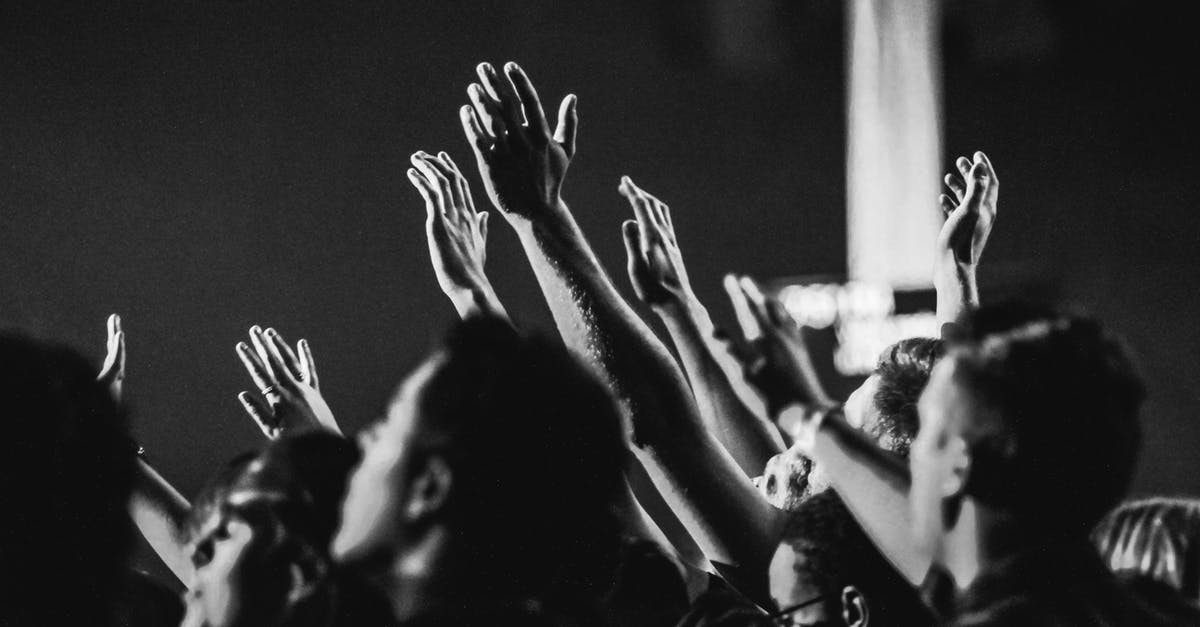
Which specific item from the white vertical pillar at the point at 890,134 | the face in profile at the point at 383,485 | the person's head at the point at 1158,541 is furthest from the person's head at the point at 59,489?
the white vertical pillar at the point at 890,134

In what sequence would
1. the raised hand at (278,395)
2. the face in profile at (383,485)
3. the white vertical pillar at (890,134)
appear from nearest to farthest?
the face in profile at (383,485) < the raised hand at (278,395) < the white vertical pillar at (890,134)

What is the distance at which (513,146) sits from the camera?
1.83 metres

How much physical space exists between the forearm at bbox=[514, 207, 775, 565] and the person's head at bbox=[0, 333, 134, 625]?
25.1 inches

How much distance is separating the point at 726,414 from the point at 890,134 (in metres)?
3.76

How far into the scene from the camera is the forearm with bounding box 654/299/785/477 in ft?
6.77

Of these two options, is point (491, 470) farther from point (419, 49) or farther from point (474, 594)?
point (419, 49)

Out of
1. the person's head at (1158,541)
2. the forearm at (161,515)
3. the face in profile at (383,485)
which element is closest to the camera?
the face in profile at (383,485)

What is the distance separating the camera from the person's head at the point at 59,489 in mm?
1240

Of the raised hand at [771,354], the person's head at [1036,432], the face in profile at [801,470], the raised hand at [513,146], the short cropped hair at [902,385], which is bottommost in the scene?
the face in profile at [801,470]

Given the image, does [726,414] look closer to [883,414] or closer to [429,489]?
[883,414]

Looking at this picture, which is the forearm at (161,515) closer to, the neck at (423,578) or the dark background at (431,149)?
the neck at (423,578)

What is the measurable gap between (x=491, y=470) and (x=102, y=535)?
1.32ft

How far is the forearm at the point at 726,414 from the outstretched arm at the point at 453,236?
31 cm

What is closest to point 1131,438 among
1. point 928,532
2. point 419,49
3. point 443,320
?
point 928,532
